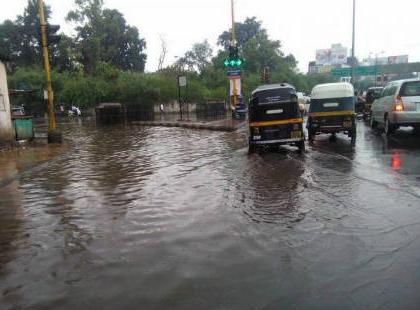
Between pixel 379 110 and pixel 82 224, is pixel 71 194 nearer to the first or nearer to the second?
pixel 82 224

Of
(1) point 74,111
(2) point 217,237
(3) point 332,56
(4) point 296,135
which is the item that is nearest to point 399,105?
(4) point 296,135

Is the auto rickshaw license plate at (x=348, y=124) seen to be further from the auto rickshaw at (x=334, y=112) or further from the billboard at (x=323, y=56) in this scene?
the billboard at (x=323, y=56)

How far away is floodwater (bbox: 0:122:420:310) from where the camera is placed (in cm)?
421

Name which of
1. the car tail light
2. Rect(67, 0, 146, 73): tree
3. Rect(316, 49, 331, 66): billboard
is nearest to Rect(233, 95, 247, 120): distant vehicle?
the car tail light

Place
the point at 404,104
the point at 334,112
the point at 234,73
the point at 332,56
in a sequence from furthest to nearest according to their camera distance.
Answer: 1. the point at 332,56
2. the point at 234,73
3. the point at 334,112
4. the point at 404,104

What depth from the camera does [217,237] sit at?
5.85 meters

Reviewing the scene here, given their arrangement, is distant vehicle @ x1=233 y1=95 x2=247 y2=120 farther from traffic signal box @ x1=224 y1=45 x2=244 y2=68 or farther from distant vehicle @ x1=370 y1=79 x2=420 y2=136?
distant vehicle @ x1=370 y1=79 x2=420 y2=136

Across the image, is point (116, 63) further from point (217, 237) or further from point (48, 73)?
point (217, 237)

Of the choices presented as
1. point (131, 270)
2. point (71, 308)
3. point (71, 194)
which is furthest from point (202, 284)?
point (71, 194)

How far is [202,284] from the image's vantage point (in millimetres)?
4422

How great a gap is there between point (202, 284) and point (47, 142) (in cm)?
1662

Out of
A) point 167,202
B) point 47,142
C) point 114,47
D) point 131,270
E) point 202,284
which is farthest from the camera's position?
point 114,47

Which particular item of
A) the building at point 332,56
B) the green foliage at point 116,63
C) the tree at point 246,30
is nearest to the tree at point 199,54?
the green foliage at point 116,63

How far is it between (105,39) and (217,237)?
Answer: 231 feet
